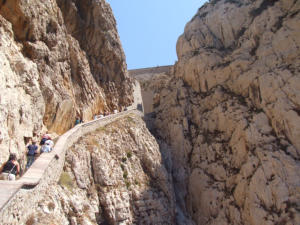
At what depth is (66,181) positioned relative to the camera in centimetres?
1230

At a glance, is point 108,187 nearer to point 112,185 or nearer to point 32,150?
point 112,185

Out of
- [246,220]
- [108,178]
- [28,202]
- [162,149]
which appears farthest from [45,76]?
[246,220]

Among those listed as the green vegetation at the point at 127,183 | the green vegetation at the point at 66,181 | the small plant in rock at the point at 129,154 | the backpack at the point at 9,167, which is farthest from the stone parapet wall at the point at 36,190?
the small plant in rock at the point at 129,154

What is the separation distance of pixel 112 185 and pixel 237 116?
503 inches

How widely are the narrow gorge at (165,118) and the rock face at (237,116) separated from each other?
98mm

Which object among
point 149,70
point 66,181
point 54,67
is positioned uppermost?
point 149,70

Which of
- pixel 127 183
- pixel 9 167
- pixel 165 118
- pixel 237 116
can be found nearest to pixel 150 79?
pixel 165 118

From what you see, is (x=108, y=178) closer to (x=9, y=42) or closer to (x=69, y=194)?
(x=69, y=194)

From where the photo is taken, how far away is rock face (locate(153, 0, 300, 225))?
18609 mm

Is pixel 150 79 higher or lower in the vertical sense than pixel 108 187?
higher

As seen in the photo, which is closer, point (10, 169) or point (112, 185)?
point (10, 169)

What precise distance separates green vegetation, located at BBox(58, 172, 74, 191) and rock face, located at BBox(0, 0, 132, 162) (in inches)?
85.7

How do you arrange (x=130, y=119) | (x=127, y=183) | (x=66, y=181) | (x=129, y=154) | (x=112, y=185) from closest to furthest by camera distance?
1. (x=66, y=181)
2. (x=112, y=185)
3. (x=127, y=183)
4. (x=129, y=154)
5. (x=130, y=119)

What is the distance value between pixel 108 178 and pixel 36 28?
10639 mm
